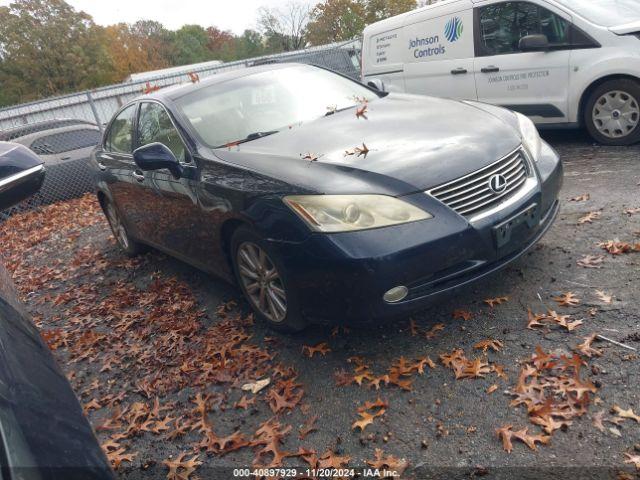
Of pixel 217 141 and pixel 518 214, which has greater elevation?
pixel 217 141

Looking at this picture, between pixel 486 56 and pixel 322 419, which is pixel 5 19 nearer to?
pixel 486 56

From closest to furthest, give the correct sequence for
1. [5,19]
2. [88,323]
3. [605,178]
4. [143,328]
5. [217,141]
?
1. [217,141]
2. [143,328]
3. [88,323]
4. [605,178]
5. [5,19]

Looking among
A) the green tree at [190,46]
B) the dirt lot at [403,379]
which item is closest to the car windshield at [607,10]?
the dirt lot at [403,379]

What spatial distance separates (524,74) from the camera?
6449 mm

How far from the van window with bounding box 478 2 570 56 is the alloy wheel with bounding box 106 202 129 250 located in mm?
4891

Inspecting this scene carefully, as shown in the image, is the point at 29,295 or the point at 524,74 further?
the point at 524,74

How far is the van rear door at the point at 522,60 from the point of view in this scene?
6.10 m

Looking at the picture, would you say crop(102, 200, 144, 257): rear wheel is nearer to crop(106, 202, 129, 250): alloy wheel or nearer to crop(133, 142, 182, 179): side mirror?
crop(106, 202, 129, 250): alloy wheel

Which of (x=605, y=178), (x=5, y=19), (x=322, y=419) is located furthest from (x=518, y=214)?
(x=5, y=19)

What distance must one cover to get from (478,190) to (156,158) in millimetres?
2140

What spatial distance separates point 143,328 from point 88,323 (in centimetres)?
72

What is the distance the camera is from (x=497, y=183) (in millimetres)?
3047

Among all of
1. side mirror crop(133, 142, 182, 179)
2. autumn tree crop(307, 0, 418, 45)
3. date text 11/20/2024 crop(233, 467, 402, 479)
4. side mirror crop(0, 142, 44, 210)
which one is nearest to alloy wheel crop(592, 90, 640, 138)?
side mirror crop(133, 142, 182, 179)

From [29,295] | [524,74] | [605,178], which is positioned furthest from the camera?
[524,74]
